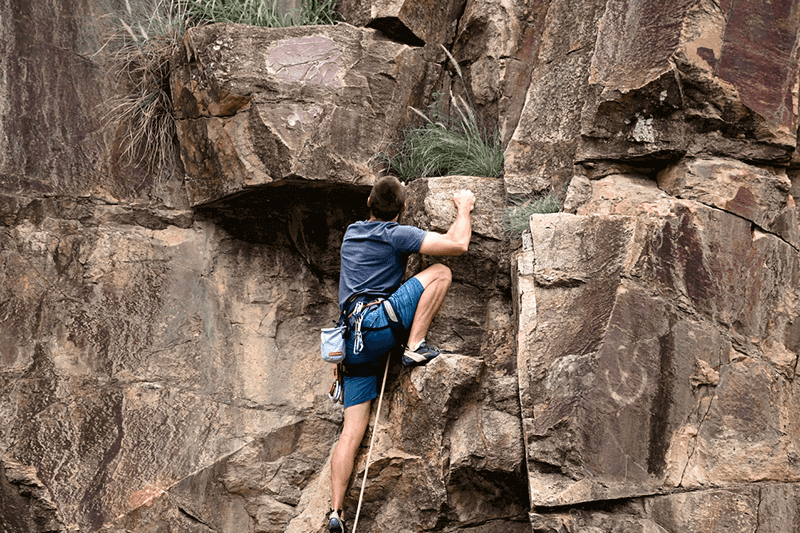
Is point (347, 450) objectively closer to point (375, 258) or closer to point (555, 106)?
point (375, 258)

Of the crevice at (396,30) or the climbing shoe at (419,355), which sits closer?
the climbing shoe at (419,355)

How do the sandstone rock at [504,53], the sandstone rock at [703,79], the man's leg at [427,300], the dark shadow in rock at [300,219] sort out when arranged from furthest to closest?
the dark shadow in rock at [300,219], the sandstone rock at [504,53], the man's leg at [427,300], the sandstone rock at [703,79]

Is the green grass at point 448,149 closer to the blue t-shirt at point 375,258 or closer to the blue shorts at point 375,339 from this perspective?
the blue t-shirt at point 375,258

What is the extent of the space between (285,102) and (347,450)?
213 centimetres

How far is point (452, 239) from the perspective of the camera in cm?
408

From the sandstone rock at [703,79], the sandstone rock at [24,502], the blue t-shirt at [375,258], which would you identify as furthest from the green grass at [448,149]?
the sandstone rock at [24,502]

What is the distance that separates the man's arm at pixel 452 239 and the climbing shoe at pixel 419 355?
532mm

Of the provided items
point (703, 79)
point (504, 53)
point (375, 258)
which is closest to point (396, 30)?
point (504, 53)

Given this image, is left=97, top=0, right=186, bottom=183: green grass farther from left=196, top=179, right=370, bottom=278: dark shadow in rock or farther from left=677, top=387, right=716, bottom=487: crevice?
left=677, top=387, right=716, bottom=487: crevice

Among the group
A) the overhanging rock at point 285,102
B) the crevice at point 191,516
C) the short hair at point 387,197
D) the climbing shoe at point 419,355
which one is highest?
the overhanging rock at point 285,102

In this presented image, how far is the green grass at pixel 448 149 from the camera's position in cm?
462

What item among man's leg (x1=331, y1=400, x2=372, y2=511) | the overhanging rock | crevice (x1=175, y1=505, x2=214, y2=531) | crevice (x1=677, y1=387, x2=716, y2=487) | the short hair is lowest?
crevice (x1=175, y1=505, x2=214, y2=531)

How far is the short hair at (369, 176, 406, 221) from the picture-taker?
418cm

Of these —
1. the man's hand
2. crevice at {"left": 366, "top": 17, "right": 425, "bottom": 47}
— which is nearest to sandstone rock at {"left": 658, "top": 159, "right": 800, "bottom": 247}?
the man's hand
